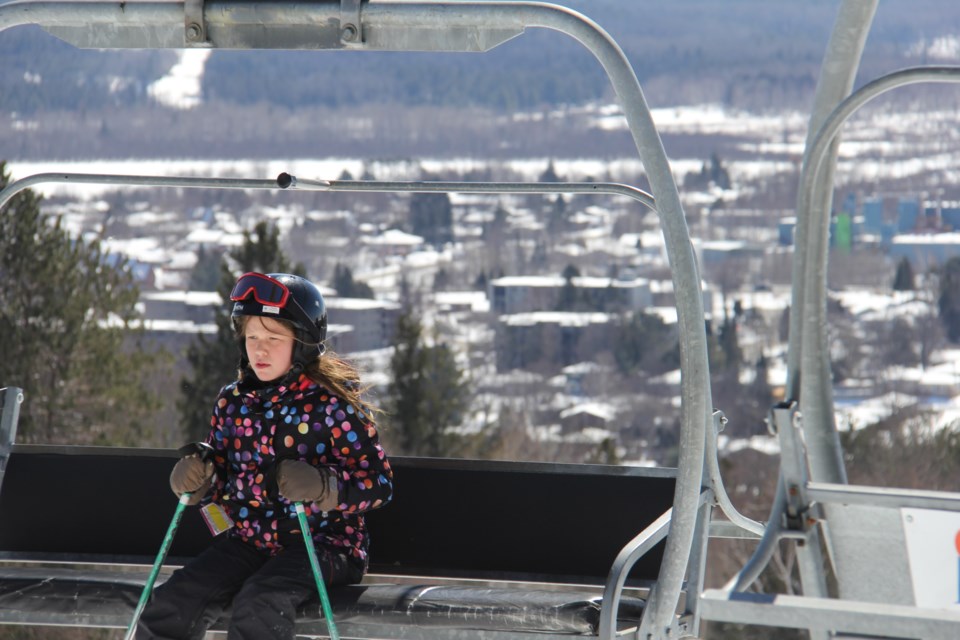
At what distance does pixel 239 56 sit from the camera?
74.2 meters

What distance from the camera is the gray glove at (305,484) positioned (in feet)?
8.47

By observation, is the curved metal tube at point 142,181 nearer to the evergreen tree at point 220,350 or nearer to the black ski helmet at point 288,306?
the black ski helmet at point 288,306

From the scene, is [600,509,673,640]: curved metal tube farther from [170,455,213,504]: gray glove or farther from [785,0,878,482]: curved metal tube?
[170,455,213,504]: gray glove

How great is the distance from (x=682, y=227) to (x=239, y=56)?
75057mm

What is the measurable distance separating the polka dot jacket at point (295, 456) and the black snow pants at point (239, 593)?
0.17ft

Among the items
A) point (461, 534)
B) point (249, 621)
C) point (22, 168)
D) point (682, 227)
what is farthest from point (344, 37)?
point (22, 168)

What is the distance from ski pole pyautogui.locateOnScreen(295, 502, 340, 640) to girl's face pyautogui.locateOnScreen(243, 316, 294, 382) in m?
0.35

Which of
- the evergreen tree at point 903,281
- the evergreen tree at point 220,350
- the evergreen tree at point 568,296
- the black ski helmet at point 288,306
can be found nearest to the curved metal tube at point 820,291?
→ the black ski helmet at point 288,306

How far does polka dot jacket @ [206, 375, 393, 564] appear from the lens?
9.03 feet

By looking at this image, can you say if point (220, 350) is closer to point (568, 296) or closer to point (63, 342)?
point (63, 342)

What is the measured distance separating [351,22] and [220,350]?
3677cm

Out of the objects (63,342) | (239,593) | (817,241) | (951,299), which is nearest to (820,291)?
(817,241)

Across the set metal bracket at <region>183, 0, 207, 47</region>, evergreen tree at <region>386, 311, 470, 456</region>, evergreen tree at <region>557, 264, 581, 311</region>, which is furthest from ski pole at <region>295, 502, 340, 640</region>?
evergreen tree at <region>557, 264, 581, 311</region>

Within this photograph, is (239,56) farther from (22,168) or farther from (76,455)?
(76,455)
